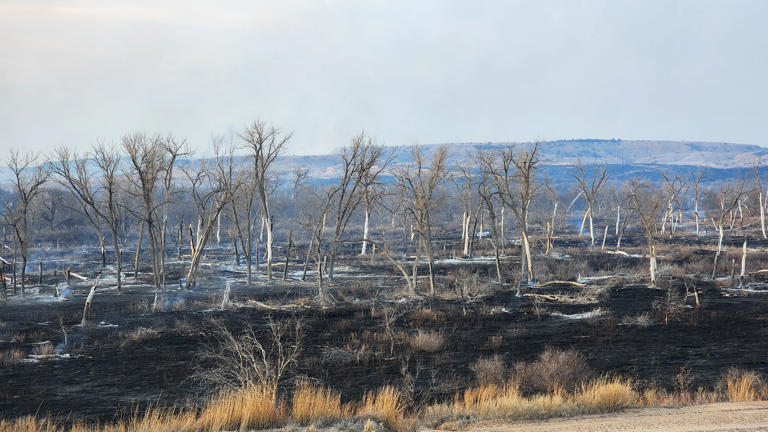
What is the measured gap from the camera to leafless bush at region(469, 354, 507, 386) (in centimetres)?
1341

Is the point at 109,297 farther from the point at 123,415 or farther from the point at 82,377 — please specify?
the point at 123,415

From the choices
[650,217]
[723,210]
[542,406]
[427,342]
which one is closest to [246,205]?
[650,217]

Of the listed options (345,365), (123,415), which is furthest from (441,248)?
(123,415)

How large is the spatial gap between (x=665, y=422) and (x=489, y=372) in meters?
5.39

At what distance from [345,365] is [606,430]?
351 inches

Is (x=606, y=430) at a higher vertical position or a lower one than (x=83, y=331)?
higher

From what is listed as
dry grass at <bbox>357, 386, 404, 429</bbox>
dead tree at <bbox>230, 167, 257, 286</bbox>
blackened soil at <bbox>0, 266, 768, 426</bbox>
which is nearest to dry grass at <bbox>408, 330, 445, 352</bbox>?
blackened soil at <bbox>0, 266, 768, 426</bbox>

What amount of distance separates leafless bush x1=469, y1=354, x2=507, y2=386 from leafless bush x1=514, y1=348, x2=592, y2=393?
360mm

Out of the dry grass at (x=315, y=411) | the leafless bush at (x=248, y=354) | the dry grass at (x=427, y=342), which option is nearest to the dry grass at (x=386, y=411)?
the dry grass at (x=315, y=411)

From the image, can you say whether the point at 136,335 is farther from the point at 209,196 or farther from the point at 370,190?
the point at 370,190

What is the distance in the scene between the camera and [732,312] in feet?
76.6

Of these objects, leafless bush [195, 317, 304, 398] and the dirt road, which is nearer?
the dirt road

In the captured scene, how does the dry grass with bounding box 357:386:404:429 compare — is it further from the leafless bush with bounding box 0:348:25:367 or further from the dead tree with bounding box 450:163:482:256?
the dead tree with bounding box 450:163:482:256

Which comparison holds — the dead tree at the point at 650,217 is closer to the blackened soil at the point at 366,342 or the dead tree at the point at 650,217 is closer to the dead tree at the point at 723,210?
the blackened soil at the point at 366,342
